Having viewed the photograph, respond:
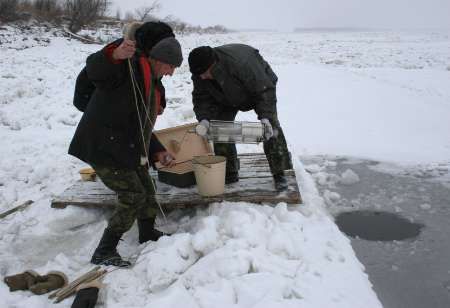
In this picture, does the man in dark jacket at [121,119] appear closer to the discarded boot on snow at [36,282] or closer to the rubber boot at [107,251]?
the rubber boot at [107,251]

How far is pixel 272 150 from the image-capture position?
4.42m

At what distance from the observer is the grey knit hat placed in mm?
3045

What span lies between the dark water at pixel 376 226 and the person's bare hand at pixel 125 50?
2.61 m

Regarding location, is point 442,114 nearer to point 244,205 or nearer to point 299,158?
point 299,158

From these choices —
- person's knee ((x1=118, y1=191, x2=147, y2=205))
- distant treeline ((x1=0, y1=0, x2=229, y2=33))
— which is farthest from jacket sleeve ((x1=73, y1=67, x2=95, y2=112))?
distant treeline ((x1=0, y1=0, x2=229, y2=33))

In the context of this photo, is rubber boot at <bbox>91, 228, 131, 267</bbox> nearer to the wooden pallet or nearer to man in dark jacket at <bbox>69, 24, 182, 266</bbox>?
man in dark jacket at <bbox>69, 24, 182, 266</bbox>

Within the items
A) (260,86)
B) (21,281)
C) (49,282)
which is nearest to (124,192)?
(49,282)

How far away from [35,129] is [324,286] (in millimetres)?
6106

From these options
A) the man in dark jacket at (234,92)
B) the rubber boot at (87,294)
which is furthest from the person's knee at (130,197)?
the man in dark jacket at (234,92)

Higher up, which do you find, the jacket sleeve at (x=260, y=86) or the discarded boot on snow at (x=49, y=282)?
the jacket sleeve at (x=260, y=86)

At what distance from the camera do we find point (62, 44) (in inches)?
692

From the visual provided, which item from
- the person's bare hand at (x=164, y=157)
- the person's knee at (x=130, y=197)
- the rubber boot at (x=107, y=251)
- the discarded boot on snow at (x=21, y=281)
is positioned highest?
the person's bare hand at (x=164, y=157)

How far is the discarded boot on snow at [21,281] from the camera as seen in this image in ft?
10.2

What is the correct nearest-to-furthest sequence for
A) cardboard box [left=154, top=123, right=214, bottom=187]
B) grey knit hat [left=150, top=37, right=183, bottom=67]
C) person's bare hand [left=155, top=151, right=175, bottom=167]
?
grey knit hat [left=150, top=37, right=183, bottom=67] → person's bare hand [left=155, top=151, right=175, bottom=167] → cardboard box [left=154, top=123, right=214, bottom=187]
